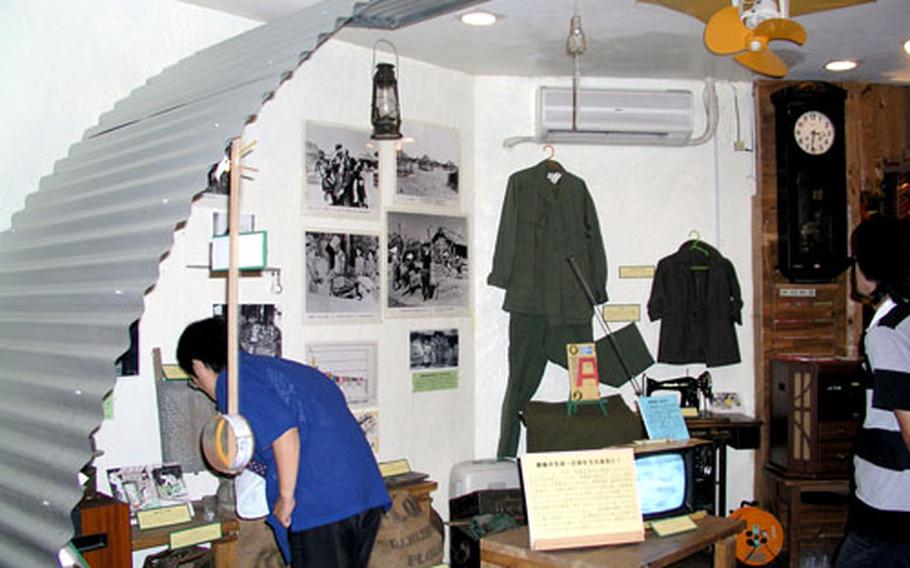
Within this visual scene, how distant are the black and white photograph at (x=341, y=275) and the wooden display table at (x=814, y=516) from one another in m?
2.59

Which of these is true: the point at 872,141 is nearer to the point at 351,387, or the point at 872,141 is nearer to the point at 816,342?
the point at 816,342

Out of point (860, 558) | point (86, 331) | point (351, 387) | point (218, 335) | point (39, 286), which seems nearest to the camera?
point (86, 331)

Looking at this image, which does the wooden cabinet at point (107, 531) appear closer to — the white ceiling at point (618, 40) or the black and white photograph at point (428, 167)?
the white ceiling at point (618, 40)

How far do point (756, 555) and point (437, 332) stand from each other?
2220mm

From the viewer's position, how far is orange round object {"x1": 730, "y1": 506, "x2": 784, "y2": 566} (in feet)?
15.8

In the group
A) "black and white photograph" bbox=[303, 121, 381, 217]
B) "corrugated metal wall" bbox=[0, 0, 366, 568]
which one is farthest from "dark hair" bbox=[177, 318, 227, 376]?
"black and white photograph" bbox=[303, 121, 381, 217]

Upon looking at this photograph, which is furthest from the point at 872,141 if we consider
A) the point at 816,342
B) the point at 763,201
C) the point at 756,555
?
the point at 756,555

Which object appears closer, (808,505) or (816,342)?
(808,505)

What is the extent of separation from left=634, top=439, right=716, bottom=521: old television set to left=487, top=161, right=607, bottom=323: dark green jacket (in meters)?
1.69

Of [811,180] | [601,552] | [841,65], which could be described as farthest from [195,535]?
[841,65]

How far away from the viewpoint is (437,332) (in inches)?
187

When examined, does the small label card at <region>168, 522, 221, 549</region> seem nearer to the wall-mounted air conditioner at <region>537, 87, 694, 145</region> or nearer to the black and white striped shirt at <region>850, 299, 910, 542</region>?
the black and white striped shirt at <region>850, 299, 910, 542</region>

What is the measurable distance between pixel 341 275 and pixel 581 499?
207 centimetres

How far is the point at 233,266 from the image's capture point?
1396mm
